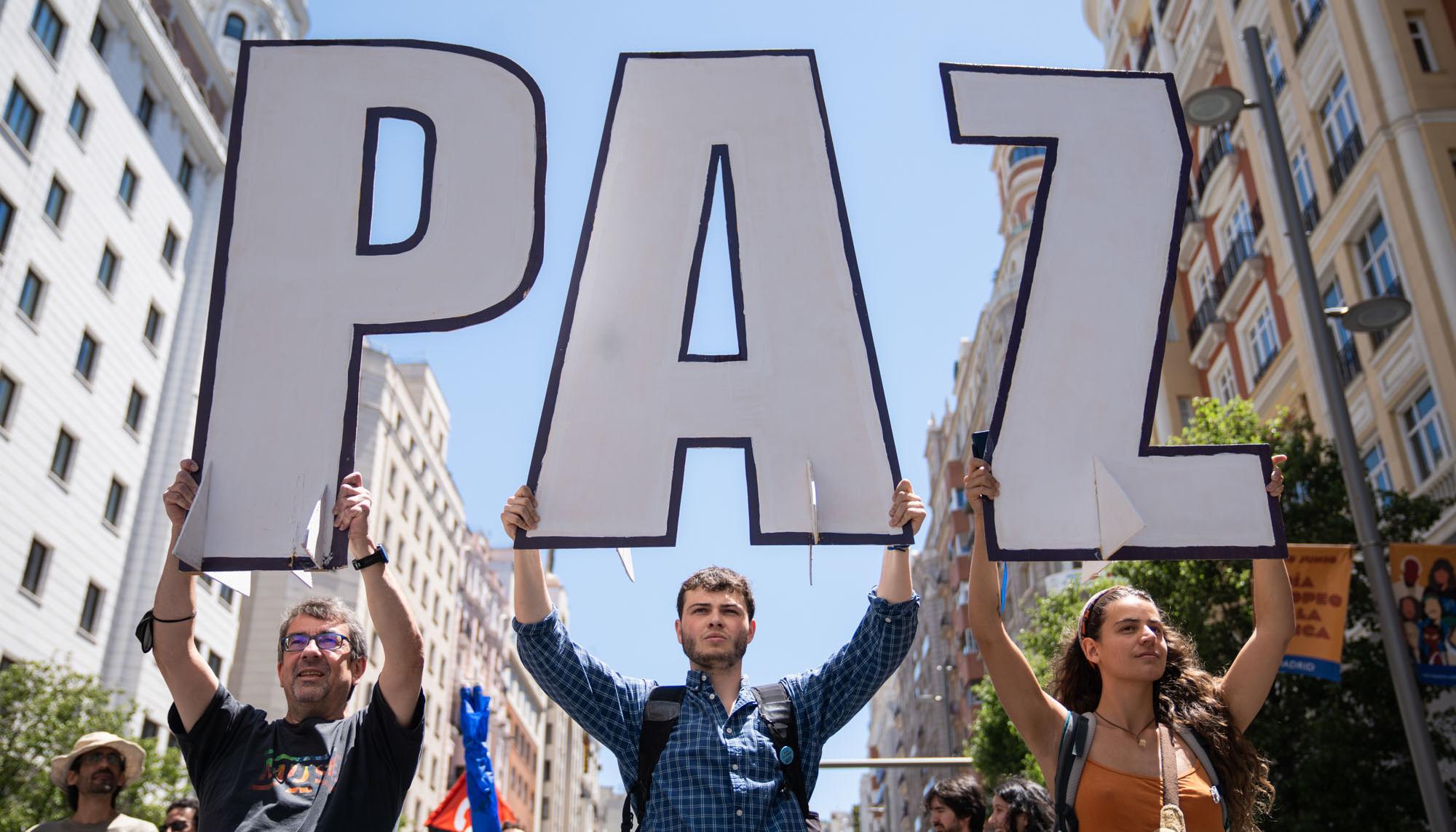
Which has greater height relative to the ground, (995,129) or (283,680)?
(995,129)

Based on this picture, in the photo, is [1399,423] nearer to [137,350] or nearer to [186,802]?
[186,802]

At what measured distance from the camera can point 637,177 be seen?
5375mm

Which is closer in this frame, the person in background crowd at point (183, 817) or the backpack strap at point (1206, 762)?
the backpack strap at point (1206, 762)

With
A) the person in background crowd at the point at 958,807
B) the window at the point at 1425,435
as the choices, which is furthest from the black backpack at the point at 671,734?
the window at the point at 1425,435

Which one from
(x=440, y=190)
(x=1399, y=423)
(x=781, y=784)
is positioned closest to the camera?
(x=781, y=784)

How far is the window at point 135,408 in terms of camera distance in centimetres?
3616

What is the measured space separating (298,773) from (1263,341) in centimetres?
2960

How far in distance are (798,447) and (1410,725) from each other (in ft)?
31.3

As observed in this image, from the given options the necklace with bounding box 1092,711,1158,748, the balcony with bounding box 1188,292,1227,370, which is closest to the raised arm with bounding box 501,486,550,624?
the necklace with bounding box 1092,711,1158,748

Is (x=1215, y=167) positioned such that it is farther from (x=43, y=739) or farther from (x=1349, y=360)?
(x=43, y=739)

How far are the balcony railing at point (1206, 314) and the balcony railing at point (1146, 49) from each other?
7.83 m

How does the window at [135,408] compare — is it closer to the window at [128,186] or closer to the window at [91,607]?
the window at [91,607]

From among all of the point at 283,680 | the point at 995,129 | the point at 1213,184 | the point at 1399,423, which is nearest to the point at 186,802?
the point at 283,680

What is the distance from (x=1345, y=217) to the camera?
2528 centimetres
